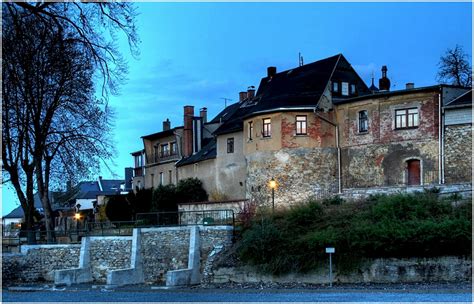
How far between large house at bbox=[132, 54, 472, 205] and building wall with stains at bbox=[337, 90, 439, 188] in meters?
0.06

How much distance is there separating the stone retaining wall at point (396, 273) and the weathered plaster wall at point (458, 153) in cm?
964

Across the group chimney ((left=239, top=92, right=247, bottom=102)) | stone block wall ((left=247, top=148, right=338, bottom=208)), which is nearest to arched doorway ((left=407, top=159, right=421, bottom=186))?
stone block wall ((left=247, top=148, right=338, bottom=208))

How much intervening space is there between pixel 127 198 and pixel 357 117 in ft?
75.2

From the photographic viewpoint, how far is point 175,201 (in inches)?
1999

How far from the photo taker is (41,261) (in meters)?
38.5

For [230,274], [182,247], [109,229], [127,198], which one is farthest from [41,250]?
[127,198]

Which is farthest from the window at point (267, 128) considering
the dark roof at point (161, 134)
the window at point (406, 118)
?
the dark roof at point (161, 134)

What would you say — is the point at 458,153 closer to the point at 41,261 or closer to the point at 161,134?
the point at 41,261

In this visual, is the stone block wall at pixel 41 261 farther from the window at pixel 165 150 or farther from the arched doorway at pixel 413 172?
the window at pixel 165 150

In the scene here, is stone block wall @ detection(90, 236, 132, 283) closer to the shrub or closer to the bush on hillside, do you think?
the bush on hillside

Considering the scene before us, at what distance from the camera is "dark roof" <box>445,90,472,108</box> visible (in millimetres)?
36594

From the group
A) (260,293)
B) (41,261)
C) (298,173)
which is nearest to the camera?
(260,293)

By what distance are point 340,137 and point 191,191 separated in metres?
14.5

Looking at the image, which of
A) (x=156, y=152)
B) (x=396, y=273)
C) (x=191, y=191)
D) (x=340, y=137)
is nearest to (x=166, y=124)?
(x=156, y=152)
